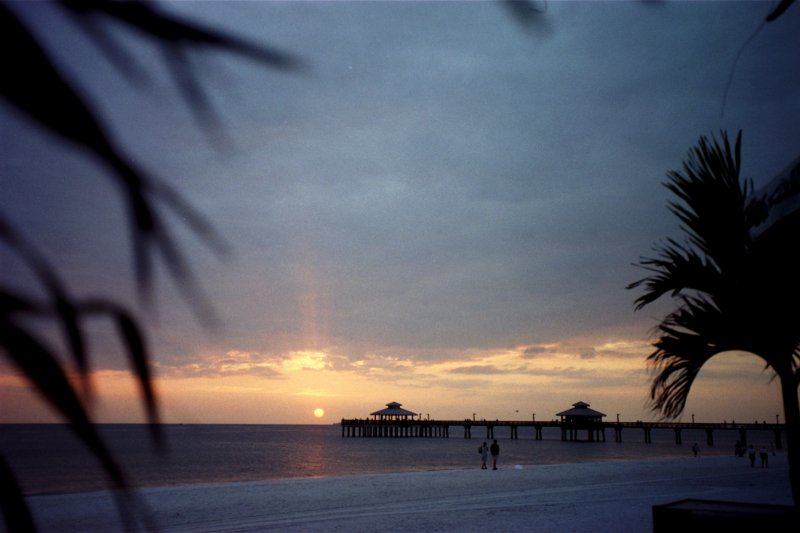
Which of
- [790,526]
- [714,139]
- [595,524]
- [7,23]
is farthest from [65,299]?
[595,524]

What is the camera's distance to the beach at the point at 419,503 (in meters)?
12.6

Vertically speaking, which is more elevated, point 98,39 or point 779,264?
point 779,264

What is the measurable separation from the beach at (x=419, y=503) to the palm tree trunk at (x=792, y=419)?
24.6 ft

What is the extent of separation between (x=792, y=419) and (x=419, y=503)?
1342 cm

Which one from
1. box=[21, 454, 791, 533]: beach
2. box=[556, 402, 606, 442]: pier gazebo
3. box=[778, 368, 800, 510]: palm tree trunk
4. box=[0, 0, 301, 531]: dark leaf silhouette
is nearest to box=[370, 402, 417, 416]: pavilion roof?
box=[556, 402, 606, 442]: pier gazebo

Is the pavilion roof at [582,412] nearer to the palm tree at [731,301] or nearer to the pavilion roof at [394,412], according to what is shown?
the pavilion roof at [394,412]

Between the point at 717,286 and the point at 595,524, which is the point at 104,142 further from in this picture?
the point at 595,524

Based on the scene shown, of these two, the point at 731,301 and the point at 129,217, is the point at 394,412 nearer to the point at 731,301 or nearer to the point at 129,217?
the point at 731,301

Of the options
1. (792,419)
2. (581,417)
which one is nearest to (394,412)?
(581,417)

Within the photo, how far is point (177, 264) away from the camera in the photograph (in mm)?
586

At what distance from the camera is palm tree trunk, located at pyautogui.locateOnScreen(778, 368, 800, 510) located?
14.2 feet


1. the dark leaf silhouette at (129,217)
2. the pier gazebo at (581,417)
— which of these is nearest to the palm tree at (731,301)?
the dark leaf silhouette at (129,217)

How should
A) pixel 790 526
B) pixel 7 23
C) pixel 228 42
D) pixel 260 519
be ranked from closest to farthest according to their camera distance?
pixel 7 23 < pixel 228 42 < pixel 790 526 < pixel 260 519

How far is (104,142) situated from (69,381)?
21 cm
